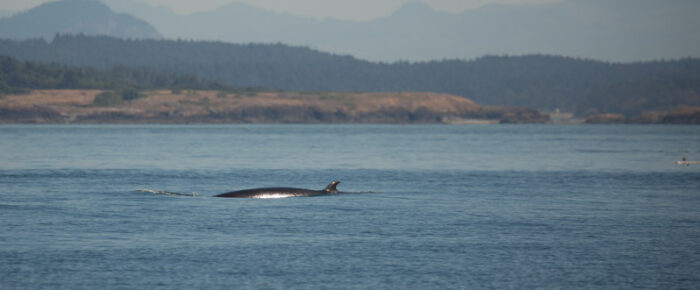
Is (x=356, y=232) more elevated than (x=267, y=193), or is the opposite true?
(x=267, y=193)

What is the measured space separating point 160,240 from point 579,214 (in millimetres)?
17079

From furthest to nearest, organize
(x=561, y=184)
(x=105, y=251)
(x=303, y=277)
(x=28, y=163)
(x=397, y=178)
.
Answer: (x=28, y=163) < (x=397, y=178) < (x=561, y=184) < (x=105, y=251) < (x=303, y=277)

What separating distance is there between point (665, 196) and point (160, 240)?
26.6m

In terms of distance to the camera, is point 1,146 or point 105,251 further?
point 1,146

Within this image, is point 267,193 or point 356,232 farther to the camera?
point 267,193

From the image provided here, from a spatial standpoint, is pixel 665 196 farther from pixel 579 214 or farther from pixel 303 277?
pixel 303 277

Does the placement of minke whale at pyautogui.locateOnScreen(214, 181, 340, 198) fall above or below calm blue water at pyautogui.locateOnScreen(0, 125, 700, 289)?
above

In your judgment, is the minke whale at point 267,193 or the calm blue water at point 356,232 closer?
the calm blue water at point 356,232

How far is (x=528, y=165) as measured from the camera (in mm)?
70188

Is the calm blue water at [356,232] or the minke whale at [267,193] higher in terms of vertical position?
the minke whale at [267,193]

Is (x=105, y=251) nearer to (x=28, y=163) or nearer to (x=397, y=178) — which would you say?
(x=397, y=178)

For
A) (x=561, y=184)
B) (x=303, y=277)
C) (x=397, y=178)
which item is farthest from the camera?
(x=397, y=178)

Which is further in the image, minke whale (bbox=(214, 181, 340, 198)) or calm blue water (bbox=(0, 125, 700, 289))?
minke whale (bbox=(214, 181, 340, 198))

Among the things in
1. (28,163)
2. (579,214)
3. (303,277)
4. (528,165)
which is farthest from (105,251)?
(528,165)
